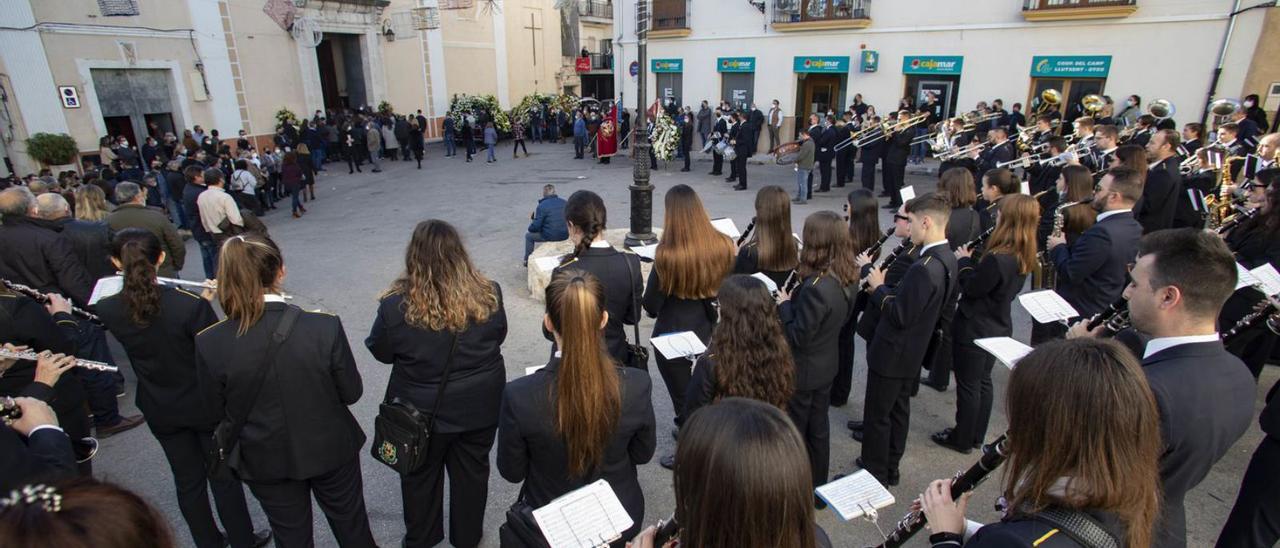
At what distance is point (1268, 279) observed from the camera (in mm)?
3549

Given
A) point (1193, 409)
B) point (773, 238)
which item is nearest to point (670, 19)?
point (773, 238)

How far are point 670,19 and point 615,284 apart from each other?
63.3 feet

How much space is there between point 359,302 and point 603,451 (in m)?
Answer: 6.11

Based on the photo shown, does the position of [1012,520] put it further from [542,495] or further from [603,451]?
[542,495]

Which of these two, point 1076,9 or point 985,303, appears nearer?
point 985,303

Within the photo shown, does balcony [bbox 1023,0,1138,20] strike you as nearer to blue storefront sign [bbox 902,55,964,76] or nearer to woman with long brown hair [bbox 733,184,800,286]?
blue storefront sign [bbox 902,55,964,76]

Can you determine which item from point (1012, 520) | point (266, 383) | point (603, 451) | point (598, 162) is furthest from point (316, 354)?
point (598, 162)

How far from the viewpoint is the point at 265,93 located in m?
18.6

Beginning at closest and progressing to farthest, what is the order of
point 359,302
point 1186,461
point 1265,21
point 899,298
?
point 1186,461 < point 899,298 < point 359,302 < point 1265,21

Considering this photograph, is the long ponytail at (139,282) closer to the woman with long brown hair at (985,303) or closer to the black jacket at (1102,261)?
the woman with long brown hair at (985,303)

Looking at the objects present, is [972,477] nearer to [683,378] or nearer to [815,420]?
[815,420]

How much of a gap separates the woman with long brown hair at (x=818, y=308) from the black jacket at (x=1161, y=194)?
508cm

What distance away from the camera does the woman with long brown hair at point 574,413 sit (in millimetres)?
2199

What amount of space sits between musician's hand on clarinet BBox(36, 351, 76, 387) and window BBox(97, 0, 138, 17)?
53.2 feet
